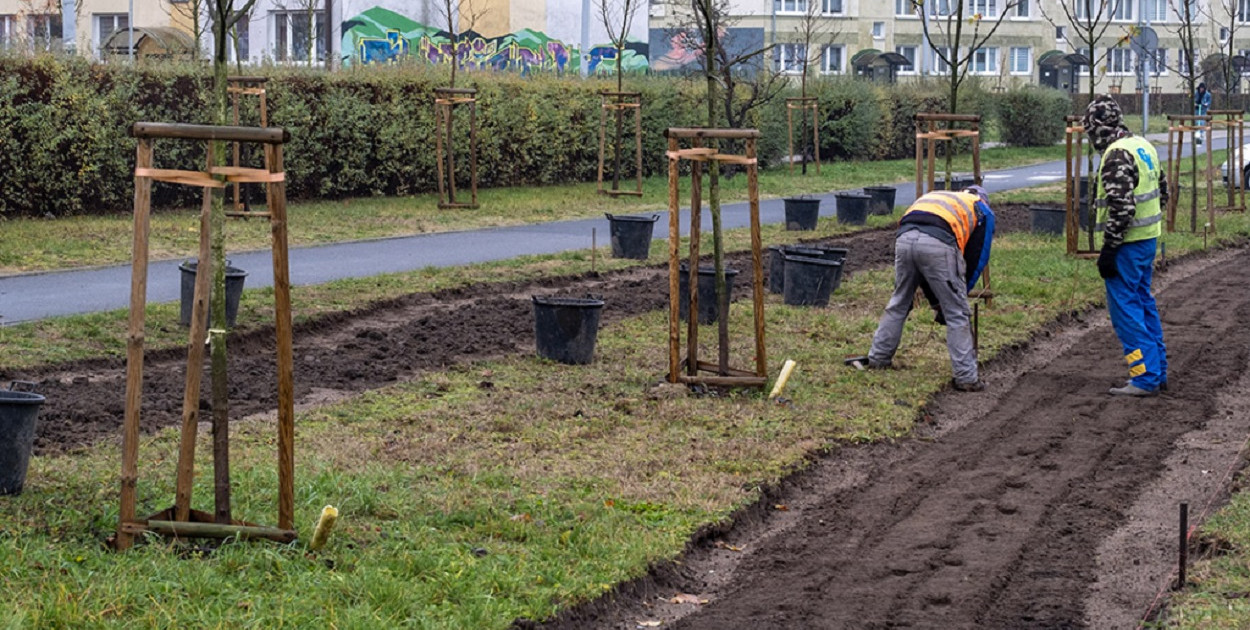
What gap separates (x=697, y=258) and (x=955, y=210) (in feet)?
6.79

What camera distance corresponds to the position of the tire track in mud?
19.3 feet

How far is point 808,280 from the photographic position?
1366 cm

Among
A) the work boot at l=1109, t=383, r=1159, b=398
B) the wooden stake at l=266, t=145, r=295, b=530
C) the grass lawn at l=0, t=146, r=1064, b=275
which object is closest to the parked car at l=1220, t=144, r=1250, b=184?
the grass lawn at l=0, t=146, r=1064, b=275

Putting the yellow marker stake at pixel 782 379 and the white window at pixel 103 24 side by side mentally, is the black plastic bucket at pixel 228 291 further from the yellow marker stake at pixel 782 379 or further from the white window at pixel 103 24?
the white window at pixel 103 24

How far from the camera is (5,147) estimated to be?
19.4 metres

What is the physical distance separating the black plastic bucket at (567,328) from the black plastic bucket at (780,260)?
12.5 ft

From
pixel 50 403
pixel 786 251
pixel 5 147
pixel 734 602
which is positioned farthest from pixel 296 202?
pixel 734 602

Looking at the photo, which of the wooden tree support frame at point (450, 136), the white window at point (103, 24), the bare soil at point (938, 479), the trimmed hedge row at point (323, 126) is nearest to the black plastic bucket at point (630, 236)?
the bare soil at point (938, 479)

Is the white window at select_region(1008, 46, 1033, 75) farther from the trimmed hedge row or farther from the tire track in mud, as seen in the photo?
the tire track in mud

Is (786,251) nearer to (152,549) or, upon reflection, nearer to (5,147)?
(152,549)

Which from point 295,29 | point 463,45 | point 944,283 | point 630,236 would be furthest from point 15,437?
point 295,29

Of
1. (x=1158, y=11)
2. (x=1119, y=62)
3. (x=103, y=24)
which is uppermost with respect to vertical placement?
(x=1158, y=11)

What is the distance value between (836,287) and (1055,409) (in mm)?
4988

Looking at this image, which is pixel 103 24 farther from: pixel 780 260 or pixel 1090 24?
pixel 780 260
